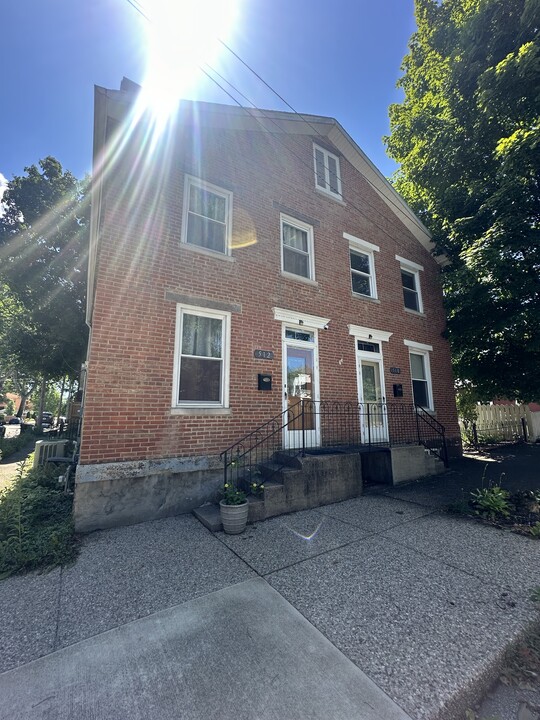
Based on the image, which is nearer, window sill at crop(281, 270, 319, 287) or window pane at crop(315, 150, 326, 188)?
window sill at crop(281, 270, 319, 287)

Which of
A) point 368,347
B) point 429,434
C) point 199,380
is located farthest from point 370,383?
point 199,380

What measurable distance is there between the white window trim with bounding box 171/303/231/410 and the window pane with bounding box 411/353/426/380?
6586mm

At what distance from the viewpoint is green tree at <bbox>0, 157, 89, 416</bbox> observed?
15.7 metres

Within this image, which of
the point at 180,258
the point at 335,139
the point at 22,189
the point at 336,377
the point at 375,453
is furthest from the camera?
the point at 22,189

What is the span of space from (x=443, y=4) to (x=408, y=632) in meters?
16.1

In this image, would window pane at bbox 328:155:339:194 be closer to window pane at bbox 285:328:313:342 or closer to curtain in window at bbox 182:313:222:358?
window pane at bbox 285:328:313:342

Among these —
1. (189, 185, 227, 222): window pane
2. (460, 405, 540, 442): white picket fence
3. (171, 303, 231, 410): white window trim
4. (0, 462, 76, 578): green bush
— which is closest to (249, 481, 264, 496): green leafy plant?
(171, 303, 231, 410): white window trim

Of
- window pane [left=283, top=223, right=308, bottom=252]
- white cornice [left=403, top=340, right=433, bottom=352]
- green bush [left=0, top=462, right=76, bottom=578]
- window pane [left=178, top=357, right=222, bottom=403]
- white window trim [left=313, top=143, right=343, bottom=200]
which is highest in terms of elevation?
white window trim [left=313, top=143, right=343, bottom=200]

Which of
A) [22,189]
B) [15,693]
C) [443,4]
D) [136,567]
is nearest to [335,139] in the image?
[443,4]

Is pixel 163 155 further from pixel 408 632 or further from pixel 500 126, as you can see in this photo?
pixel 500 126

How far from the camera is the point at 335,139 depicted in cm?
1003

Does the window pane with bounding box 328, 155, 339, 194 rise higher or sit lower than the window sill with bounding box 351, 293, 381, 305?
higher

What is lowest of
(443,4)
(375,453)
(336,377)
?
(375,453)

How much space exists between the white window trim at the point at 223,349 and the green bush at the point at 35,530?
2437mm
